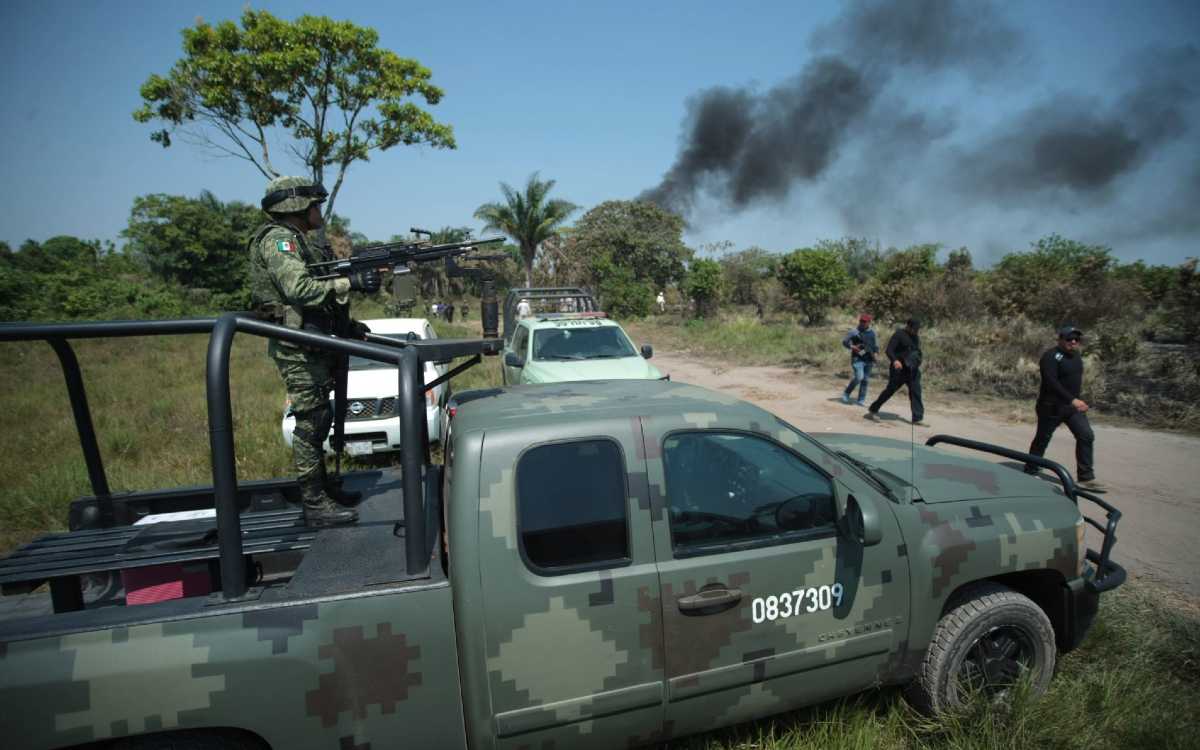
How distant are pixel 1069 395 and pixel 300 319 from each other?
695 centimetres

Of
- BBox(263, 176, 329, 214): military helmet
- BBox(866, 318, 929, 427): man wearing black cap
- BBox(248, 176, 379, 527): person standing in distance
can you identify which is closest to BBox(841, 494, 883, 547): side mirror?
BBox(248, 176, 379, 527): person standing in distance

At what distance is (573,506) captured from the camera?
7.01 feet

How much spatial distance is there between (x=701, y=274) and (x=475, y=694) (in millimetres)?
27560

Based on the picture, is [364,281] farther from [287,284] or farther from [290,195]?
[290,195]

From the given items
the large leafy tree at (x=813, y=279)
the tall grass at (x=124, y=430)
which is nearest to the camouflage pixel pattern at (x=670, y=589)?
the tall grass at (x=124, y=430)

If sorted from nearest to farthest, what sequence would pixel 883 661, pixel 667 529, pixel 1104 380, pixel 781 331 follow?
1. pixel 667 529
2. pixel 883 661
3. pixel 1104 380
4. pixel 781 331

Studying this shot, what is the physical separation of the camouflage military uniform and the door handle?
183 centimetres

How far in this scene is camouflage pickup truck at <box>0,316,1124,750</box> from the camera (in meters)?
1.76

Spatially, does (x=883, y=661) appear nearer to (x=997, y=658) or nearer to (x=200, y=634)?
(x=997, y=658)

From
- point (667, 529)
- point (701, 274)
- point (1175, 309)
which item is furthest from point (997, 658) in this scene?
point (701, 274)

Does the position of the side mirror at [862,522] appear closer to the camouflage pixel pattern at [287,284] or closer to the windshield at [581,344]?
the camouflage pixel pattern at [287,284]

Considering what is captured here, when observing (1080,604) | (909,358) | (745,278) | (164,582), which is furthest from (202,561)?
(745,278)

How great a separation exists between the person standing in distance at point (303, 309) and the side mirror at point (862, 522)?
2250 millimetres

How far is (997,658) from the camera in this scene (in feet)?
8.87
